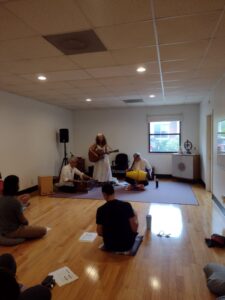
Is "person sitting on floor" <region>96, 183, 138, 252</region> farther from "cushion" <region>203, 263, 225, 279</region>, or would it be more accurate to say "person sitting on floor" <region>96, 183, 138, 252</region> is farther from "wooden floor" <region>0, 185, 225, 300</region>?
"cushion" <region>203, 263, 225, 279</region>

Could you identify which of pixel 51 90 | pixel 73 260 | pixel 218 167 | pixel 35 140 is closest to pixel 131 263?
pixel 73 260

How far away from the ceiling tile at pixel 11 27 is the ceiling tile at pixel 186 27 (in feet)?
4.30

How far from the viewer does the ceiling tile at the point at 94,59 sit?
307 cm

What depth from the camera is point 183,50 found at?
2951mm

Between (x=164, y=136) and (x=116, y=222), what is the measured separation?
5.80m

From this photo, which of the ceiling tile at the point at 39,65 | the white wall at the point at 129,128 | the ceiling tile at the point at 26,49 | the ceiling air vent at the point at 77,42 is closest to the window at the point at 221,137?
the ceiling air vent at the point at 77,42

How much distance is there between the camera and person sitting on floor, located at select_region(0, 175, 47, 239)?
3062 mm

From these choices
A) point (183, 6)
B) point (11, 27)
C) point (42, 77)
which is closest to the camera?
point (183, 6)

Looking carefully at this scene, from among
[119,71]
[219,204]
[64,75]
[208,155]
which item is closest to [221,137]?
[219,204]

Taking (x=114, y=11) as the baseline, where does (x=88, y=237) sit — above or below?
below

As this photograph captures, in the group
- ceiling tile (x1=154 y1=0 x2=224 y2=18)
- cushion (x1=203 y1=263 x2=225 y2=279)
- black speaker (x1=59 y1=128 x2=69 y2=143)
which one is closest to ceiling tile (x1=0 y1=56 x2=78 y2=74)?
ceiling tile (x1=154 y1=0 x2=224 y2=18)

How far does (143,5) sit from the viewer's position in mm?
1923

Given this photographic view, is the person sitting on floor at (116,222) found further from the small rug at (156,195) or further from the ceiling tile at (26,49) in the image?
the small rug at (156,195)

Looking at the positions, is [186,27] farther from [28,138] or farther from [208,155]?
[28,138]
